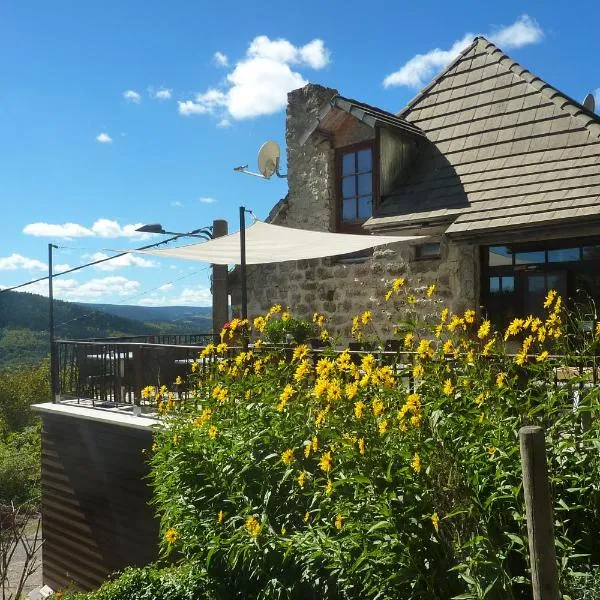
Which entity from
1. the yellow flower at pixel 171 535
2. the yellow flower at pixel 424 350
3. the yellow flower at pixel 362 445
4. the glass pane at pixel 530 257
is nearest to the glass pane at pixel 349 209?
the glass pane at pixel 530 257

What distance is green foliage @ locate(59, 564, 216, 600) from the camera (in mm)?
5035

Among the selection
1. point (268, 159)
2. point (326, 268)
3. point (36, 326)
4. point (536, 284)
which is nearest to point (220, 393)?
point (536, 284)

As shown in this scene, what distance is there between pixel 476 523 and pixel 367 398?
113cm

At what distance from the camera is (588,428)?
3.52m

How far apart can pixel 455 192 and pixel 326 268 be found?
2756mm

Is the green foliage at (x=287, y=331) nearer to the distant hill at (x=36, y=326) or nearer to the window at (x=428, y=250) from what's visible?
the window at (x=428, y=250)

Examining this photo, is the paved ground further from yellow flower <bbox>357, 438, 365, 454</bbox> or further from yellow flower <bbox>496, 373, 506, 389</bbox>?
yellow flower <bbox>496, 373, 506, 389</bbox>

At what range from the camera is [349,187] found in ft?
38.0

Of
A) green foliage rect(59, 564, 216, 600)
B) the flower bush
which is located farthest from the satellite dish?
the flower bush

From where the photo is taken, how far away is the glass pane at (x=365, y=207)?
11.2 meters

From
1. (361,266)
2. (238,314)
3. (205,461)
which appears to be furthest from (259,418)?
(238,314)

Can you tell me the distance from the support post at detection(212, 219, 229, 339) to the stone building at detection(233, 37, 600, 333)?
0.80 metres

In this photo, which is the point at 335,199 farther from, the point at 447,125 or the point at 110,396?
the point at 110,396

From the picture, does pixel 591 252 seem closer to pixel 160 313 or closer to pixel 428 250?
pixel 428 250
